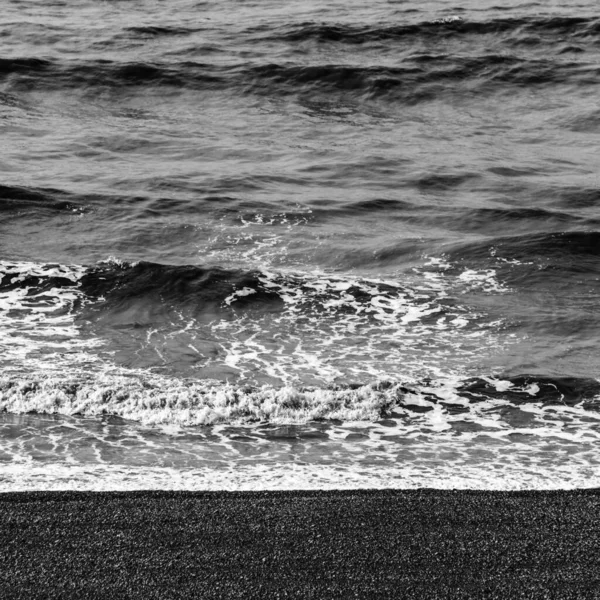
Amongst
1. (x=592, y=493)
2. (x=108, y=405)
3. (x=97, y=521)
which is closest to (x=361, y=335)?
(x=108, y=405)

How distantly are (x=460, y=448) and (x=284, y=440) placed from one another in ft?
4.48

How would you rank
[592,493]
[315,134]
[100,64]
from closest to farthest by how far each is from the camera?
1. [592,493]
2. [315,134]
3. [100,64]

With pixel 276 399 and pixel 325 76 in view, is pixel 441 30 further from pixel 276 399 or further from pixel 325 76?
pixel 276 399

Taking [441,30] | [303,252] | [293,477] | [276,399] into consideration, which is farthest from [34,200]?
[441,30]

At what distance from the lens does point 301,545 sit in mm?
5121

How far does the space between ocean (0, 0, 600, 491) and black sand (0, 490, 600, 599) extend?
1.67 feet

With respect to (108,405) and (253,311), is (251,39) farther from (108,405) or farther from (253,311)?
(108,405)

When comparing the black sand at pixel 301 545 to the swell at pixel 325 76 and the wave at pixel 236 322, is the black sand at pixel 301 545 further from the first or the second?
the swell at pixel 325 76

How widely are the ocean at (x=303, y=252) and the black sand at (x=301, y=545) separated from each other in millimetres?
508

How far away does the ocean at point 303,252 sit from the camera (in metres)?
7.05

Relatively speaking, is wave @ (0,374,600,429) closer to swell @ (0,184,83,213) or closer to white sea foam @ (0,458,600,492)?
white sea foam @ (0,458,600,492)

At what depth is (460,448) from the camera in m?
6.98

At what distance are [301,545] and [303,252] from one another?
698 centimetres

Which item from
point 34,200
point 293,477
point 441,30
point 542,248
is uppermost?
point 441,30
